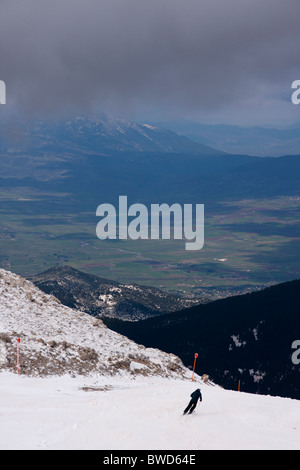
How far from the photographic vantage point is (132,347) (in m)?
47.6

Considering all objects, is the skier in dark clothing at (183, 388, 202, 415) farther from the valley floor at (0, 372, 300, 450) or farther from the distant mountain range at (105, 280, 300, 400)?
the distant mountain range at (105, 280, 300, 400)

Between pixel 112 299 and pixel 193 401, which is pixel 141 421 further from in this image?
pixel 112 299

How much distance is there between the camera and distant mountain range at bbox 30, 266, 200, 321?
430 ft

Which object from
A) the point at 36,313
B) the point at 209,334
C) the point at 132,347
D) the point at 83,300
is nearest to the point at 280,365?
the point at 209,334

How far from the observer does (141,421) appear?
24.9 meters

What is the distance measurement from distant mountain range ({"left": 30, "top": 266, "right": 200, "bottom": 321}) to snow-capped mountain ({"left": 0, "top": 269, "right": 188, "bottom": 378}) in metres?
69.0

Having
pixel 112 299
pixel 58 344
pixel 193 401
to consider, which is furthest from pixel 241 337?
pixel 112 299

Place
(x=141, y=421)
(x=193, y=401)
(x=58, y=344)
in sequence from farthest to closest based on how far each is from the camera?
(x=58, y=344) → (x=193, y=401) → (x=141, y=421)

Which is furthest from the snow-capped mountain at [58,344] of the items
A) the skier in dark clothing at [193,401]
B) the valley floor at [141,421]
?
the skier in dark clothing at [193,401]

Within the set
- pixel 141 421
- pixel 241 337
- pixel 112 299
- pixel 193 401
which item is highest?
pixel 193 401

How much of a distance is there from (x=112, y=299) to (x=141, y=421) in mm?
115874

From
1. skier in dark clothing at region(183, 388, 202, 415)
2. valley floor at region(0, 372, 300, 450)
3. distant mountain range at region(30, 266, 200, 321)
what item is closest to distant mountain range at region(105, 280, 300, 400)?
distant mountain range at region(30, 266, 200, 321)
